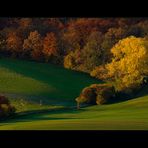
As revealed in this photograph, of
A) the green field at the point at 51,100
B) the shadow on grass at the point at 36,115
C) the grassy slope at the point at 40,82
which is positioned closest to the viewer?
the green field at the point at 51,100

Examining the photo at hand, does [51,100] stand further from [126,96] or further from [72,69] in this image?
[126,96]

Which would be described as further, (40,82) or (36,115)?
(40,82)

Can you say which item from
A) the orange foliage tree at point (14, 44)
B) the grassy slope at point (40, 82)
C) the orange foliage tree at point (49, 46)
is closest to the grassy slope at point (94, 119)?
the grassy slope at point (40, 82)

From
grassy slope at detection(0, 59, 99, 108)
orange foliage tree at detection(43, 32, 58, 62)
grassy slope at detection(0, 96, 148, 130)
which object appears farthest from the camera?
orange foliage tree at detection(43, 32, 58, 62)

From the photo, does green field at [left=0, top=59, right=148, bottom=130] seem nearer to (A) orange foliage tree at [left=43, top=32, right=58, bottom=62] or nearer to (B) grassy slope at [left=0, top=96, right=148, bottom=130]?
(B) grassy slope at [left=0, top=96, right=148, bottom=130]

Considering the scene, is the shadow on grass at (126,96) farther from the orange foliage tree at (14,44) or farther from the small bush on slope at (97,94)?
the orange foliage tree at (14,44)

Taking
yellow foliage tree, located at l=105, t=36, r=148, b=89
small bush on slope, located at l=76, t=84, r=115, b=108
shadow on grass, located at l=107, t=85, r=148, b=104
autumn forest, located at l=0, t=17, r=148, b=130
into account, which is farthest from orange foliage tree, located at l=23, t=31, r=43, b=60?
shadow on grass, located at l=107, t=85, r=148, b=104

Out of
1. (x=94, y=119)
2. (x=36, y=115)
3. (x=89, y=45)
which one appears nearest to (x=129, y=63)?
(x=89, y=45)
